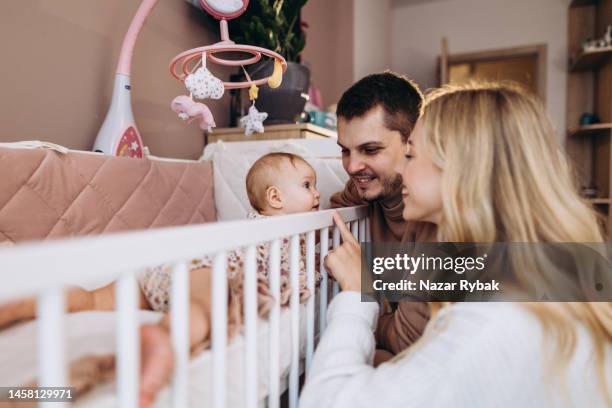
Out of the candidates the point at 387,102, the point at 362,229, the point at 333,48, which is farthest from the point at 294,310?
the point at 333,48

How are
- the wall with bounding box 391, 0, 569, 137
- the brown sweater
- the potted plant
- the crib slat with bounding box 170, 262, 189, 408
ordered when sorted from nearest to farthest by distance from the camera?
the crib slat with bounding box 170, 262, 189, 408
the brown sweater
the potted plant
the wall with bounding box 391, 0, 569, 137

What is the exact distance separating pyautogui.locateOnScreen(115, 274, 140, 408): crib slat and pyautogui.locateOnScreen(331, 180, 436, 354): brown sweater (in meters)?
0.56

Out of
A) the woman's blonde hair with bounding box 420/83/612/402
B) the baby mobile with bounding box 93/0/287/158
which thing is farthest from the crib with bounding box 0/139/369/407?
the baby mobile with bounding box 93/0/287/158

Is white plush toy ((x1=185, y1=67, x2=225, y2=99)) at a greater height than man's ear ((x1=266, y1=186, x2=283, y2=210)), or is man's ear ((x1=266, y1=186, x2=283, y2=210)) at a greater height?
white plush toy ((x1=185, y1=67, x2=225, y2=99))

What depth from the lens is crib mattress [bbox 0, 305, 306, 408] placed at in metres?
0.44

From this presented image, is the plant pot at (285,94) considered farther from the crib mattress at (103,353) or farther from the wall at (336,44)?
the crib mattress at (103,353)

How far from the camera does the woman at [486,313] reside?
1.81 feet

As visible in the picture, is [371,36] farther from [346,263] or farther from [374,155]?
[346,263]

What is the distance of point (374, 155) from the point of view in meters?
1.29

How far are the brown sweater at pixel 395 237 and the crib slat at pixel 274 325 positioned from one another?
0.29 m

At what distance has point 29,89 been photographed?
3.92 ft

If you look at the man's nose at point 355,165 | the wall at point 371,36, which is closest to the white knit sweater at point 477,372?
the man's nose at point 355,165

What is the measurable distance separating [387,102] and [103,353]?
1.07m

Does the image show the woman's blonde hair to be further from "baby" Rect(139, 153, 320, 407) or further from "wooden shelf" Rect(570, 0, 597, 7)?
"wooden shelf" Rect(570, 0, 597, 7)
